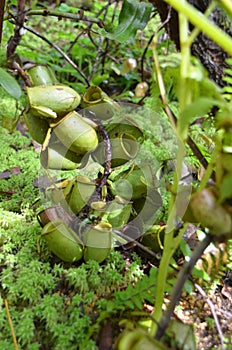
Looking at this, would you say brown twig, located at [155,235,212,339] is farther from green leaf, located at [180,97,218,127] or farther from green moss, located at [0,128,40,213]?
green moss, located at [0,128,40,213]

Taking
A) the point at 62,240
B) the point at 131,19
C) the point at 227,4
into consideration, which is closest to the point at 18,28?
the point at 131,19

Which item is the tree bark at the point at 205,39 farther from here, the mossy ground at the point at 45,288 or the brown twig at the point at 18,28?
the mossy ground at the point at 45,288

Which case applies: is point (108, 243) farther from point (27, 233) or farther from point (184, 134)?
point (184, 134)

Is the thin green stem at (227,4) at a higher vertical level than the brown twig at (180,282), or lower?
higher

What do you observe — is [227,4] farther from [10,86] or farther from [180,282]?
[10,86]

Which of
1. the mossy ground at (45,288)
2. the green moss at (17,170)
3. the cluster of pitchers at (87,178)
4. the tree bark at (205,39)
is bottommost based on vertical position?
the green moss at (17,170)

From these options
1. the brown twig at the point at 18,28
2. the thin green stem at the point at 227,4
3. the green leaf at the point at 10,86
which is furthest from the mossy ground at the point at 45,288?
the brown twig at the point at 18,28

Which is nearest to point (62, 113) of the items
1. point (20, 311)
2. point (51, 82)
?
point (51, 82)

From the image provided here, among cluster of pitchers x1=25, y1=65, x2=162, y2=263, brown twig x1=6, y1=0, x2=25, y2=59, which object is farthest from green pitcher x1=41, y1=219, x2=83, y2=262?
brown twig x1=6, y1=0, x2=25, y2=59
